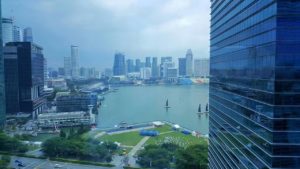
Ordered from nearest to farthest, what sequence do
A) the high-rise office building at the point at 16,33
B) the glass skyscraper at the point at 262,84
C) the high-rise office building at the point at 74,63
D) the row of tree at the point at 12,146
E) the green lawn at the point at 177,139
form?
the glass skyscraper at the point at 262,84, the row of tree at the point at 12,146, the green lawn at the point at 177,139, the high-rise office building at the point at 16,33, the high-rise office building at the point at 74,63

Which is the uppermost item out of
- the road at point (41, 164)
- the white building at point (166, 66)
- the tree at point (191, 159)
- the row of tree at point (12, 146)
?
the white building at point (166, 66)

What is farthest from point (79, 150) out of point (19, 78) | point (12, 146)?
point (19, 78)

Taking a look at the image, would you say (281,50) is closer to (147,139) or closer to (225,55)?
(225,55)

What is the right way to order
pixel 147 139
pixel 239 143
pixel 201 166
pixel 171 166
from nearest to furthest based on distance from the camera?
pixel 239 143 → pixel 201 166 → pixel 171 166 → pixel 147 139

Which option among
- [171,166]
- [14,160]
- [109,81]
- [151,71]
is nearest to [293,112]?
[171,166]

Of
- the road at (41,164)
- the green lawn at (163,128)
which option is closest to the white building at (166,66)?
the green lawn at (163,128)

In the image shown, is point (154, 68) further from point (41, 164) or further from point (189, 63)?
point (41, 164)

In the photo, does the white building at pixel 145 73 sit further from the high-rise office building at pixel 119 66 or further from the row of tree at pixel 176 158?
the row of tree at pixel 176 158
